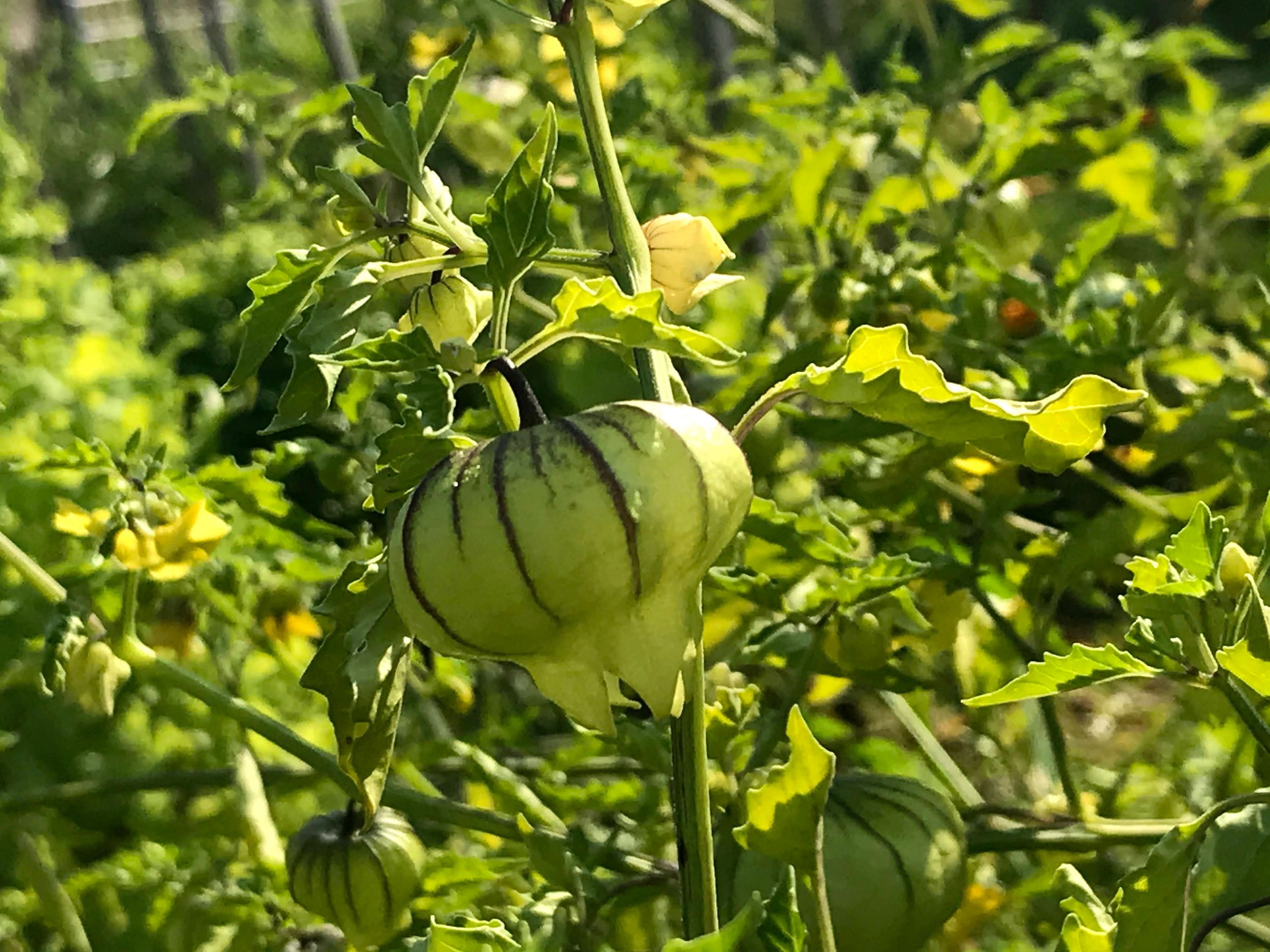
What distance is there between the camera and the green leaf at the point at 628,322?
1.25 ft

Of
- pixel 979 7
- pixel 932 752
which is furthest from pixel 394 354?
pixel 979 7

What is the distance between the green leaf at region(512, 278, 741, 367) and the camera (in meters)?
0.38

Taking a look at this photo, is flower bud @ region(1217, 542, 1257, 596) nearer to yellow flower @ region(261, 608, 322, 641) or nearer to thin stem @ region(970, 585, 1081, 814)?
thin stem @ region(970, 585, 1081, 814)

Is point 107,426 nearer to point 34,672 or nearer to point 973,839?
point 34,672

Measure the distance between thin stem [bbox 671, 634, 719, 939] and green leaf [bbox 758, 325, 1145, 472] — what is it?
10cm

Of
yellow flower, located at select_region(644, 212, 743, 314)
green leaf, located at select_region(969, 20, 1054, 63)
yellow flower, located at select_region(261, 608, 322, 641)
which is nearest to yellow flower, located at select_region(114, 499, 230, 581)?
yellow flower, located at select_region(261, 608, 322, 641)

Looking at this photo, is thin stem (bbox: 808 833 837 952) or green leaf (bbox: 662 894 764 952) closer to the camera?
green leaf (bbox: 662 894 764 952)

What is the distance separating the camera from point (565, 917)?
596 mm

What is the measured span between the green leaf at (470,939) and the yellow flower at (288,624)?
0.57m

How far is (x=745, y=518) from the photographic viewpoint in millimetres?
612

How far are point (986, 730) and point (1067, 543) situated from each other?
1.37 feet

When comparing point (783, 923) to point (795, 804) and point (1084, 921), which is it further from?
point (1084, 921)

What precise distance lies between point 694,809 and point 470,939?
0.09 meters

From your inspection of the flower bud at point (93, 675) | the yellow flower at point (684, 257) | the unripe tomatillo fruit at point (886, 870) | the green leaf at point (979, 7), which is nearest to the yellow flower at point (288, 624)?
the flower bud at point (93, 675)
